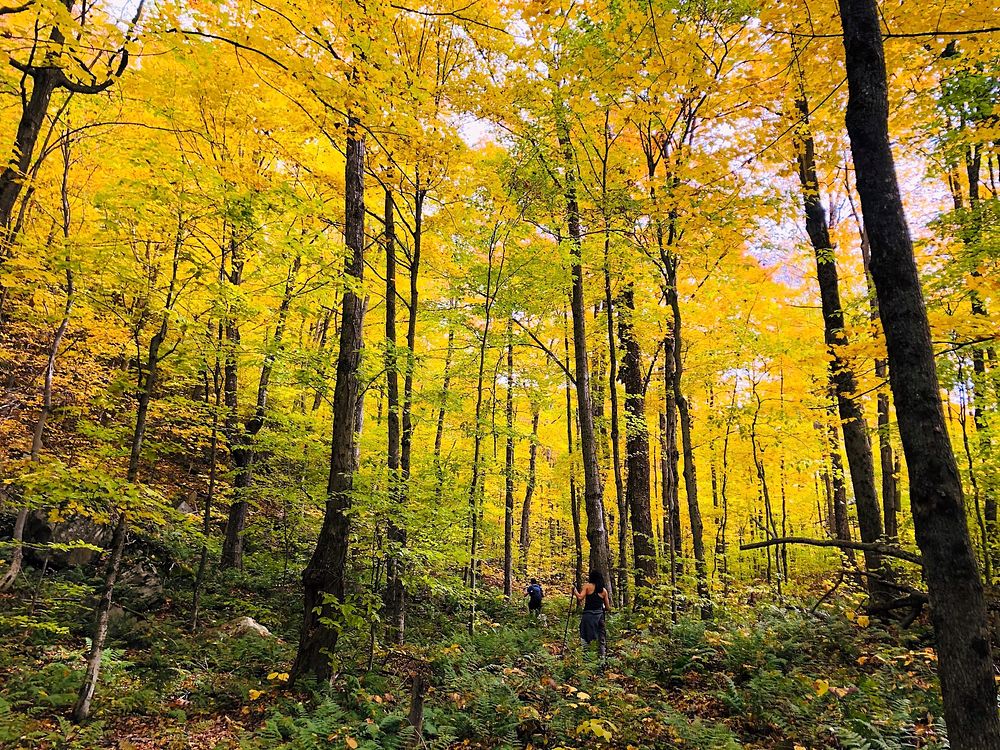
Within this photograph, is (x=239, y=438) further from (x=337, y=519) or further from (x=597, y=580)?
(x=597, y=580)

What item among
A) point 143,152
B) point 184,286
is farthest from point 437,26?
point 184,286

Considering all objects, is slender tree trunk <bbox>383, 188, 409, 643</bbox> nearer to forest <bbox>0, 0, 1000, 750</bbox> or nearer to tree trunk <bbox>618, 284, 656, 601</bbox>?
forest <bbox>0, 0, 1000, 750</bbox>

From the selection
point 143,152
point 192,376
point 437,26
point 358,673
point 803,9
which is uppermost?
point 437,26

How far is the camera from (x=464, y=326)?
506 inches

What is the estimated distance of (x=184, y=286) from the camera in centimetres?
692

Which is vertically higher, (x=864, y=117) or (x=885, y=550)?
(x=864, y=117)

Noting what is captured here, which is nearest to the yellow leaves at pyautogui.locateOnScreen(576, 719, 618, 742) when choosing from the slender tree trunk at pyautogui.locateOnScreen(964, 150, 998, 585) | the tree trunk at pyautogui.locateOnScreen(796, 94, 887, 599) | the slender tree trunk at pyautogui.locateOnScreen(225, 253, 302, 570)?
the tree trunk at pyautogui.locateOnScreen(796, 94, 887, 599)

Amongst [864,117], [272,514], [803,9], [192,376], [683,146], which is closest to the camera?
[864,117]

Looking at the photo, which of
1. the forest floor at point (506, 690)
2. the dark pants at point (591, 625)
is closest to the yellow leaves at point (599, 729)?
the forest floor at point (506, 690)

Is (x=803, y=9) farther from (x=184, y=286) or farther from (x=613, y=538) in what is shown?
(x=613, y=538)

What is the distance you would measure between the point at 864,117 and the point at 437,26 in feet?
30.7

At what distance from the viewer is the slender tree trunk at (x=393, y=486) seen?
715 cm

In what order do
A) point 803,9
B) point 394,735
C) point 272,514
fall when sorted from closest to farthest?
point 394,735 < point 803,9 < point 272,514

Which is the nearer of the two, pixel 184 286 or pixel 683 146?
pixel 184 286
